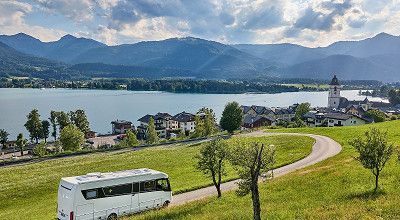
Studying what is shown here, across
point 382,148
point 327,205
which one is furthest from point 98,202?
point 382,148

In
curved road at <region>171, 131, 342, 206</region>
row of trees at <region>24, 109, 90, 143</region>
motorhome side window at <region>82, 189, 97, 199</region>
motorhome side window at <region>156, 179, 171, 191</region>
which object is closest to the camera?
motorhome side window at <region>82, 189, 97, 199</region>

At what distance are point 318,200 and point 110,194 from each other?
13.9 meters

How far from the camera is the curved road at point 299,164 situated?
3390 centimetres

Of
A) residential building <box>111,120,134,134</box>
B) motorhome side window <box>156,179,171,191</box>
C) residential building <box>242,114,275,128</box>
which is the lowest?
residential building <box>111,120,134,134</box>

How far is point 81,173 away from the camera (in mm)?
50312

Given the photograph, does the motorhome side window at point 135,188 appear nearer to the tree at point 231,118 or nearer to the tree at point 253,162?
the tree at point 253,162

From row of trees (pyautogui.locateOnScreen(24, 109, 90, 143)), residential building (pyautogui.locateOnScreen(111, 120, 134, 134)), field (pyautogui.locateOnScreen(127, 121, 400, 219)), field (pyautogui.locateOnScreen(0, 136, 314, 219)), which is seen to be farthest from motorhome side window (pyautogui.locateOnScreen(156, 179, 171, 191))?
residential building (pyautogui.locateOnScreen(111, 120, 134, 134))

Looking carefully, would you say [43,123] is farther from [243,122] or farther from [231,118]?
[231,118]

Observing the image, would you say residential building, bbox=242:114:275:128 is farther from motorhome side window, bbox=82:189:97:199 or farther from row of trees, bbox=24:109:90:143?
motorhome side window, bbox=82:189:97:199

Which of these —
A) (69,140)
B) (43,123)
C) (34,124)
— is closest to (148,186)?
(69,140)

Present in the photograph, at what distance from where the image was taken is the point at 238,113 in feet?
319

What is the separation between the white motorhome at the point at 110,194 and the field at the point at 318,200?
1.67 meters

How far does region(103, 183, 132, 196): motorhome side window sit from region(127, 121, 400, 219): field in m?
1.94

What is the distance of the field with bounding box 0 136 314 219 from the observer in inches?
1437
